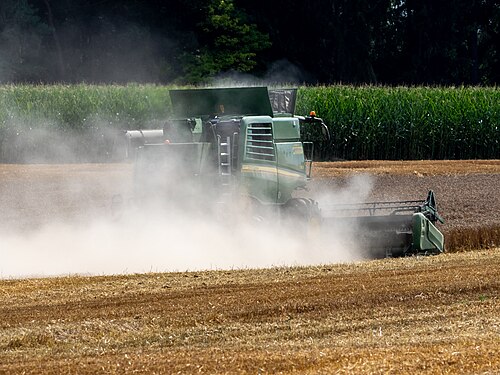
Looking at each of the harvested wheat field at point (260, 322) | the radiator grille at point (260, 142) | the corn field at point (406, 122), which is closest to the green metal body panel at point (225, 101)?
the radiator grille at point (260, 142)

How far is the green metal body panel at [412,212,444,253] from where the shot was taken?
62.2ft

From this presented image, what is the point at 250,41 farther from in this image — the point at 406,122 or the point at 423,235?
the point at 423,235

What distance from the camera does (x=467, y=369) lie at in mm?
9383

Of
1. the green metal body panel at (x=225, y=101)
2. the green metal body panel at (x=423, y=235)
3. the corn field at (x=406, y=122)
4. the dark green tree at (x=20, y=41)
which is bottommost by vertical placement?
the green metal body panel at (x=423, y=235)

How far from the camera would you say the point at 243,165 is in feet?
58.1

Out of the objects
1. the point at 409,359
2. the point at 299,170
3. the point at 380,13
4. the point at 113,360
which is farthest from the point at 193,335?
the point at 380,13

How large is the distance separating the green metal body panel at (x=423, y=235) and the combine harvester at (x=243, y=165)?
0.7 inches

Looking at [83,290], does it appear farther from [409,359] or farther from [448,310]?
[409,359]

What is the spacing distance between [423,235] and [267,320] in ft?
24.4

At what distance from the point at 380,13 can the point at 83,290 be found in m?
52.0

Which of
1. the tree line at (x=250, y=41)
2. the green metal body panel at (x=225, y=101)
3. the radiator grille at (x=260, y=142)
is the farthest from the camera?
the tree line at (x=250, y=41)

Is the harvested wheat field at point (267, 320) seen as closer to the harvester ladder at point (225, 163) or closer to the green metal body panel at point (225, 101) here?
the harvester ladder at point (225, 163)

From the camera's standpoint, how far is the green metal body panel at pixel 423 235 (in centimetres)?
1897

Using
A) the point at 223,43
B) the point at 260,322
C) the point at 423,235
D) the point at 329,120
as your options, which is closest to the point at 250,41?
the point at 223,43
